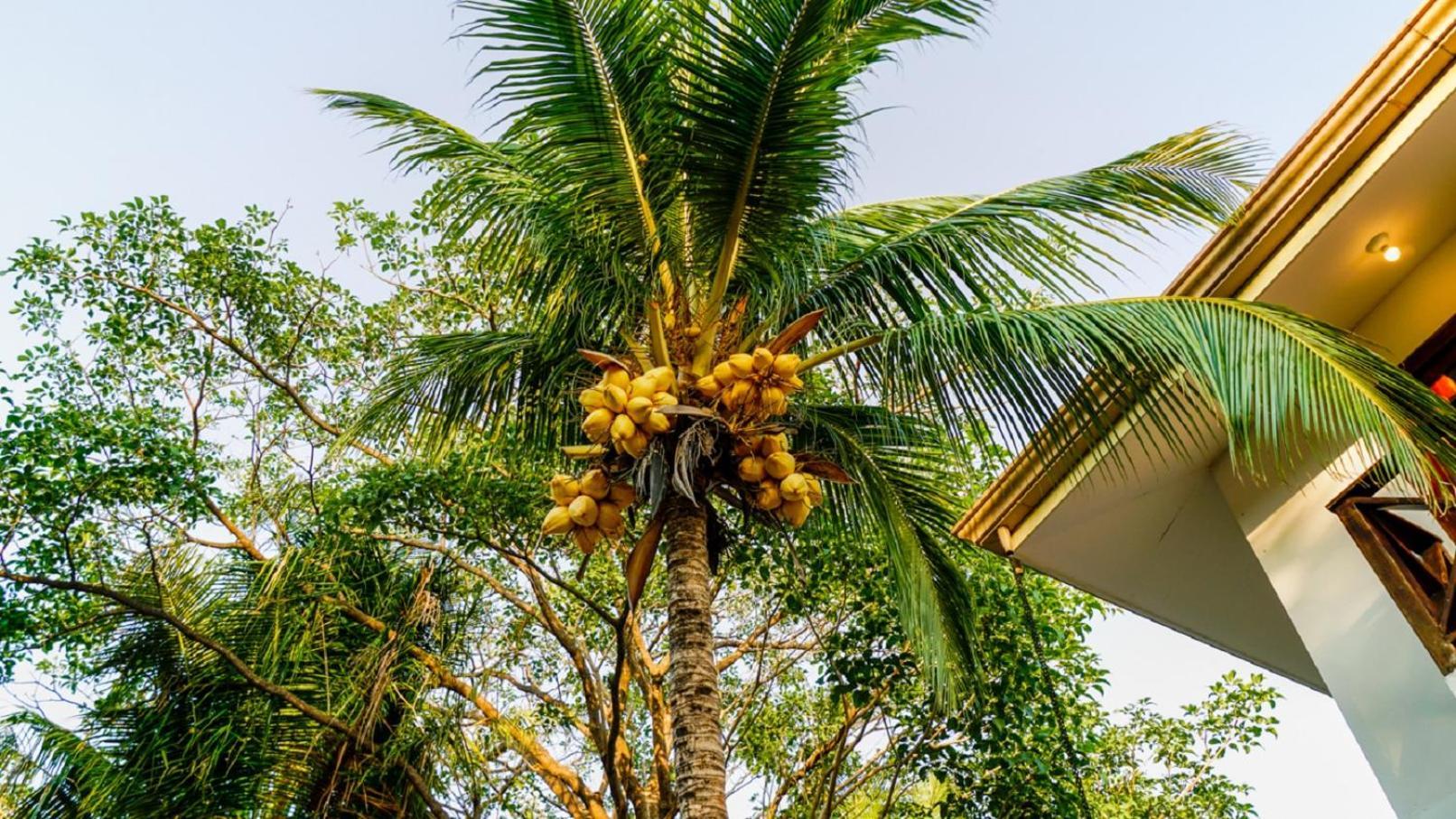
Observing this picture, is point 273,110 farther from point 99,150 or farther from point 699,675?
Answer: point 699,675

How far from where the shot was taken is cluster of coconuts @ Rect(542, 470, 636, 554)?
429 centimetres

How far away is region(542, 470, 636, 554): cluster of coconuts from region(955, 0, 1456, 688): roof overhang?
6.05ft

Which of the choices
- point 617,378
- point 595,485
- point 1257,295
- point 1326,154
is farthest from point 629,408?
point 1326,154

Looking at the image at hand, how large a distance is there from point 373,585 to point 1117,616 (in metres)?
6.72

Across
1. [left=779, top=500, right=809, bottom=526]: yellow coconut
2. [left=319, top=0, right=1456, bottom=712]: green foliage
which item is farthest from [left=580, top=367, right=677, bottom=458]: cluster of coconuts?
[left=779, top=500, right=809, bottom=526]: yellow coconut

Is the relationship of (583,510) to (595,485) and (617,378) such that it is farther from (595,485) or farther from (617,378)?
(617,378)

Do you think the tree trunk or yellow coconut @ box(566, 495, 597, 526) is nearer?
the tree trunk

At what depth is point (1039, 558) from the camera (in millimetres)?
5996

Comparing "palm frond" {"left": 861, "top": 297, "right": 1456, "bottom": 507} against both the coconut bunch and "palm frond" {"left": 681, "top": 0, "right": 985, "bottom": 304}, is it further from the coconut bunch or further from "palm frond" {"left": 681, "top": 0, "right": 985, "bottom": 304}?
"palm frond" {"left": 681, "top": 0, "right": 985, "bottom": 304}

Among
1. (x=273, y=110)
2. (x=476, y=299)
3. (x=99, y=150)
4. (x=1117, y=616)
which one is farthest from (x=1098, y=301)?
(x=99, y=150)

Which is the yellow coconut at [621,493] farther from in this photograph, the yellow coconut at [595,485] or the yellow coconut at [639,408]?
the yellow coconut at [639,408]

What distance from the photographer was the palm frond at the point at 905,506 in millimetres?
5180

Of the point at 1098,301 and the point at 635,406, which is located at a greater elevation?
the point at 1098,301

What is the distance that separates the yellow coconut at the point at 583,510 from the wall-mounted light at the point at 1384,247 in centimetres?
347
